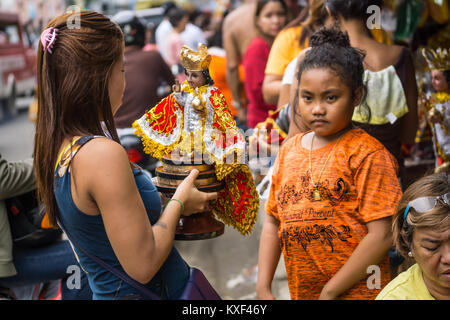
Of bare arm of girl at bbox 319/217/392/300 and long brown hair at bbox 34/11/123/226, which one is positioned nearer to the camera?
long brown hair at bbox 34/11/123/226

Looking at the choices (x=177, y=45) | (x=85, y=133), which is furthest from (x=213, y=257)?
(x=177, y=45)

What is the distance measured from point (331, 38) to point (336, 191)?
597 mm

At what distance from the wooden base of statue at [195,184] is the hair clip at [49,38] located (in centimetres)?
56

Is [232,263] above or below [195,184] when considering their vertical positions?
below

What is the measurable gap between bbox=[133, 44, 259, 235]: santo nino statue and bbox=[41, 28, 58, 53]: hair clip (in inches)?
18.0

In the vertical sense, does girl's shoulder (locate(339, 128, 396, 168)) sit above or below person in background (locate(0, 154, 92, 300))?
above

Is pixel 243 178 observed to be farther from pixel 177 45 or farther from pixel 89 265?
pixel 177 45

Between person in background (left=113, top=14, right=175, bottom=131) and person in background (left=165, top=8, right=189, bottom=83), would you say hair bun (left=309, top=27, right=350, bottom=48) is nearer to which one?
person in background (left=113, top=14, right=175, bottom=131)

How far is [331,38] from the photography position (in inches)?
76.9

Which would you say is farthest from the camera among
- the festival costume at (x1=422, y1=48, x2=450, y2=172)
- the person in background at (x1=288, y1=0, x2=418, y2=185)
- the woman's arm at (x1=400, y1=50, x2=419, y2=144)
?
the festival costume at (x1=422, y1=48, x2=450, y2=172)

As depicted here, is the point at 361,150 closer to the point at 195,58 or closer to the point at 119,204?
the point at 195,58

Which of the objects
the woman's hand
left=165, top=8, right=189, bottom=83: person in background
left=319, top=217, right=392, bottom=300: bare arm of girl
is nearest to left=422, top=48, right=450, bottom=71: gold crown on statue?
left=319, top=217, right=392, bottom=300: bare arm of girl

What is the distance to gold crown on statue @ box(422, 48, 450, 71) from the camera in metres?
3.05

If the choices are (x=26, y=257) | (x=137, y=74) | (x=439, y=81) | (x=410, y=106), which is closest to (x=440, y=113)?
(x=439, y=81)
